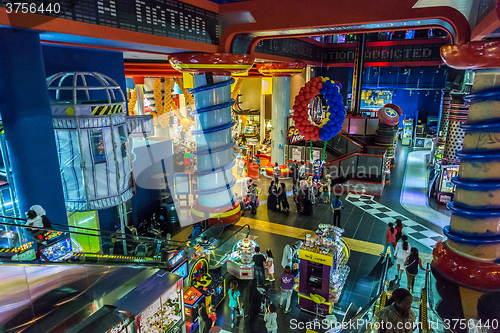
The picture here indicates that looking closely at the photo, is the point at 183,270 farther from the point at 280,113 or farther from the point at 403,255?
the point at 280,113

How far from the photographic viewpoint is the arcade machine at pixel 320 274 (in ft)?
18.2

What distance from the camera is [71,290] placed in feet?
12.1

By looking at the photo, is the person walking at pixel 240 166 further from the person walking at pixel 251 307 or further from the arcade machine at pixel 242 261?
the person walking at pixel 251 307

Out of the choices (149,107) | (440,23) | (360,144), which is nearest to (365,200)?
(360,144)

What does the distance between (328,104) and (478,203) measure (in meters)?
3.67

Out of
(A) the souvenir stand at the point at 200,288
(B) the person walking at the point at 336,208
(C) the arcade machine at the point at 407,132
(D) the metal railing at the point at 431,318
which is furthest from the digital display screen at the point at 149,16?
(C) the arcade machine at the point at 407,132

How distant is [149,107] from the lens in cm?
1748

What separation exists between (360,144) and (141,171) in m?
8.93

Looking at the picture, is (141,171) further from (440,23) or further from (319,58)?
(319,58)

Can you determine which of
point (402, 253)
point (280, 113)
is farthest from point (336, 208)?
point (280, 113)

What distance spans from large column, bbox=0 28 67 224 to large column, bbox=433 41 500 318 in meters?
4.68

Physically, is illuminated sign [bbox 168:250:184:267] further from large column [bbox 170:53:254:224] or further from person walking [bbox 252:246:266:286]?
person walking [bbox 252:246:266:286]

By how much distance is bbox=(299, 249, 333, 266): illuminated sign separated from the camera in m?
5.45

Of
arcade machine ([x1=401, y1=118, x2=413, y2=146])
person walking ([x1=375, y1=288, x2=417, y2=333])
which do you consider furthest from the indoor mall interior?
arcade machine ([x1=401, y1=118, x2=413, y2=146])
